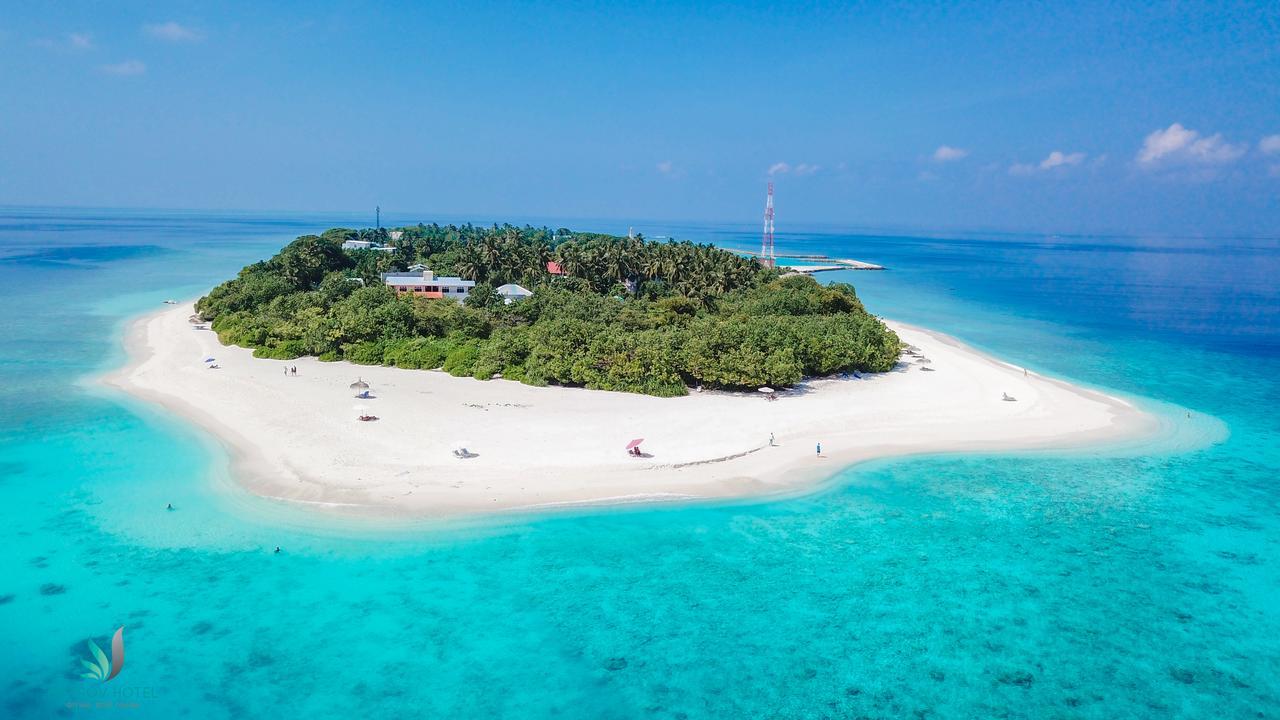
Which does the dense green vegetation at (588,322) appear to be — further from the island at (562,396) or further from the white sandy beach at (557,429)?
the white sandy beach at (557,429)

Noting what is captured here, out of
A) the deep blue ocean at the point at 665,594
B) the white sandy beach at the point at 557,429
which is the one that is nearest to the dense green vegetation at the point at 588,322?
the white sandy beach at the point at 557,429

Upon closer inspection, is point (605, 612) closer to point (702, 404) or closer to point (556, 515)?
point (556, 515)

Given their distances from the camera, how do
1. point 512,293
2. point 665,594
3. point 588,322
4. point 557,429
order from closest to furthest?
point 665,594 → point 557,429 → point 588,322 → point 512,293

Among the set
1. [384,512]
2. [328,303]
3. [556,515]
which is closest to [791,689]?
[556,515]

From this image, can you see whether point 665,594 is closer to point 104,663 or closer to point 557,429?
point 557,429

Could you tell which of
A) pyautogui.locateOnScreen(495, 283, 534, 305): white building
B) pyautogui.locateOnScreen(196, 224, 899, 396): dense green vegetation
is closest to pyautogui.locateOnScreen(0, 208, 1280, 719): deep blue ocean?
pyautogui.locateOnScreen(196, 224, 899, 396): dense green vegetation

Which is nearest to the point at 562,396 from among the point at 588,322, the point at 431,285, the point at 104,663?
the point at 588,322

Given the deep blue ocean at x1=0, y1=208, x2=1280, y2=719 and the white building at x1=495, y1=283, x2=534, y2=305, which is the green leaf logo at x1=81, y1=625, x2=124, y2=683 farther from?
the white building at x1=495, y1=283, x2=534, y2=305
